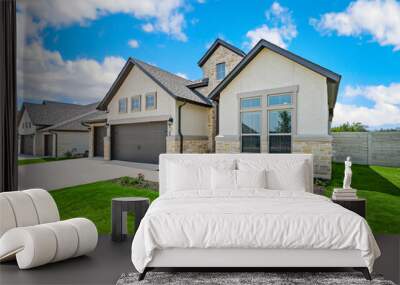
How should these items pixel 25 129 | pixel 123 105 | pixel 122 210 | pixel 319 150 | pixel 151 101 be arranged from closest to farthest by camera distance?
pixel 122 210
pixel 319 150
pixel 25 129
pixel 151 101
pixel 123 105

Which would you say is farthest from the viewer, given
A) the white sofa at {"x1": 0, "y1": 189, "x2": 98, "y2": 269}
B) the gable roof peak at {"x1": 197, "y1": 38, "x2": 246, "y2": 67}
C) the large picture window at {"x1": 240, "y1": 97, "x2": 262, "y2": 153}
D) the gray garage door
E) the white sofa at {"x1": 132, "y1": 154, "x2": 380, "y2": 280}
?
the gray garage door

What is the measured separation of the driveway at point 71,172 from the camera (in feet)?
15.8

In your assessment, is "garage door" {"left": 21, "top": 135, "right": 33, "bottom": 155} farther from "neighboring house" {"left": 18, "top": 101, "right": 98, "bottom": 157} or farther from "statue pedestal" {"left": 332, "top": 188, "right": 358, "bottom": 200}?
"statue pedestal" {"left": 332, "top": 188, "right": 358, "bottom": 200}

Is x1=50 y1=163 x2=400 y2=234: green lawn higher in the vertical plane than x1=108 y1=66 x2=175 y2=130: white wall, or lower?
lower

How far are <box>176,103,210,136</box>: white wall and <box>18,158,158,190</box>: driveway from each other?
2.48ft

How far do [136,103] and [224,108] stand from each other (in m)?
1.32

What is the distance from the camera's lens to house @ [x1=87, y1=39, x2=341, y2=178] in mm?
4191

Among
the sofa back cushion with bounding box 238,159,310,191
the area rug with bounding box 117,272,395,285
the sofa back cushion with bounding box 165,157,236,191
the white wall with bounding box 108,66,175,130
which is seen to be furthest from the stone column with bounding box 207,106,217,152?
the area rug with bounding box 117,272,395,285

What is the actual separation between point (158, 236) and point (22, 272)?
125 cm

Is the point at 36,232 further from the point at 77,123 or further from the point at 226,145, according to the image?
the point at 226,145

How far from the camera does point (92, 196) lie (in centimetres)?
474

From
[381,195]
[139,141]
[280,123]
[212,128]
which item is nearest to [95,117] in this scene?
[139,141]

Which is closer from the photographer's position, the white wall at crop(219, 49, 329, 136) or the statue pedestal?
the statue pedestal

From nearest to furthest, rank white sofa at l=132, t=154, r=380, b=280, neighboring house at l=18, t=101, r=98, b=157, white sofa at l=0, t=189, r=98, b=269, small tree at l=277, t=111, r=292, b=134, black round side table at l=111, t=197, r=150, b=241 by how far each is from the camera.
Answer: white sofa at l=132, t=154, r=380, b=280 → white sofa at l=0, t=189, r=98, b=269 → black round side table at l=111, t=197, r=150, b=241 → small tree at l=277, t=111, r=292, b=134 → neighboring house at l=18, t=101, r=98, b=157
